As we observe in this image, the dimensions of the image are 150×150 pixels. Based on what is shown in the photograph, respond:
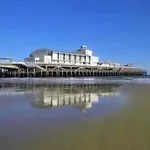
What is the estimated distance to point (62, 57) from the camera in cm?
10419

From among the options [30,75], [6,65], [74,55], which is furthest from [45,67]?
[74,55]

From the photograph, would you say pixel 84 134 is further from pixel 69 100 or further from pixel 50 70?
pixel 50 70

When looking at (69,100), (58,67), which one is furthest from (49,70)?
(69,100)

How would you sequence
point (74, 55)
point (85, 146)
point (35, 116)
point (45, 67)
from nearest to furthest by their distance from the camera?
point (85, 146)
point (35, 116)
point (45, 67)
point (74, 55)

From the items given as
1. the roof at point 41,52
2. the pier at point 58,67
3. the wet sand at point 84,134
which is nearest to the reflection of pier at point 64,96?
the wet sand at point 84,134

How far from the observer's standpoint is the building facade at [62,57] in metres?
99.5

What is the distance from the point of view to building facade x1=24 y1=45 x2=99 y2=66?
9950 cm

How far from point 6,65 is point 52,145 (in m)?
66.6

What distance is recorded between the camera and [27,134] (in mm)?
5664

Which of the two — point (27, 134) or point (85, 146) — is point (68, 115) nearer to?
point (27, 134)

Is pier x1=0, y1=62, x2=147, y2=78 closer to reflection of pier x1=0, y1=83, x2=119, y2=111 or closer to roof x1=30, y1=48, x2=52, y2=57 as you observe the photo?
roof x1=30, y1=48, x2=52, y2=57

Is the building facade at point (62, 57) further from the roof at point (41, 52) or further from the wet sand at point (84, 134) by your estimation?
the wet sand at point (84, 134)

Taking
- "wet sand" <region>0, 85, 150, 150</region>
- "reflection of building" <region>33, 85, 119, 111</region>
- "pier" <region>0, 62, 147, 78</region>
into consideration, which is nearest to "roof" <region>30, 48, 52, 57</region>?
"pier" <region>0, 62, 147, 78</region>

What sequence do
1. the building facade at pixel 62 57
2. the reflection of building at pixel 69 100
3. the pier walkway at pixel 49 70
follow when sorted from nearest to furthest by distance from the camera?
the reflection of building at pixel 69 100 → the pier walkway at pixel 49 70 → the building facade at pixel 62 57
